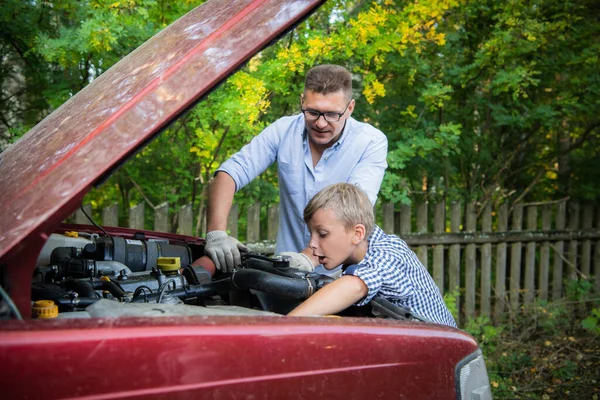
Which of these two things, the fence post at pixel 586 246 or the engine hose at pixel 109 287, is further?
the fence post at pixel 586 246

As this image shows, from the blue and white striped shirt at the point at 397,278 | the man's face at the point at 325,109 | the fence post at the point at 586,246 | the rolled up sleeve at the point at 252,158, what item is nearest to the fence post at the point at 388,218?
the rolled up sleeve at the point at 252,158

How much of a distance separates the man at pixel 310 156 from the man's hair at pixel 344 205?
522 mm

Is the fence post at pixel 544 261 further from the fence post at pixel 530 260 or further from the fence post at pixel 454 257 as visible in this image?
the fence post at pixel 454 257

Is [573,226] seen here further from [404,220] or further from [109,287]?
[109,287]

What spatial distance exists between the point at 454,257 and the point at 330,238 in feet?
13.9

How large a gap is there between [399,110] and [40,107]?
3416 millimetres

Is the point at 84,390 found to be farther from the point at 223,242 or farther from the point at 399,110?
the point at 399,110

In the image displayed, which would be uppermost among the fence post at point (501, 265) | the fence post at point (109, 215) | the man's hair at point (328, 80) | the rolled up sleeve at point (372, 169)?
the man's hair at point (328, 80)

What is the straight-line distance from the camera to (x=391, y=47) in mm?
4984

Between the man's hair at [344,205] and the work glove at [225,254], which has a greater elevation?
the man's hair at [344,205]

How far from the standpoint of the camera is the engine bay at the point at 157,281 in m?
1.92

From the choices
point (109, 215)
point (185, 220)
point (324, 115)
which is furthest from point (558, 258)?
point (109, 215)

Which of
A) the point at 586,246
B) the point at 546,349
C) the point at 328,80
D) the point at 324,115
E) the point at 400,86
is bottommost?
the point at 546,349

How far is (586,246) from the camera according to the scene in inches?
279
